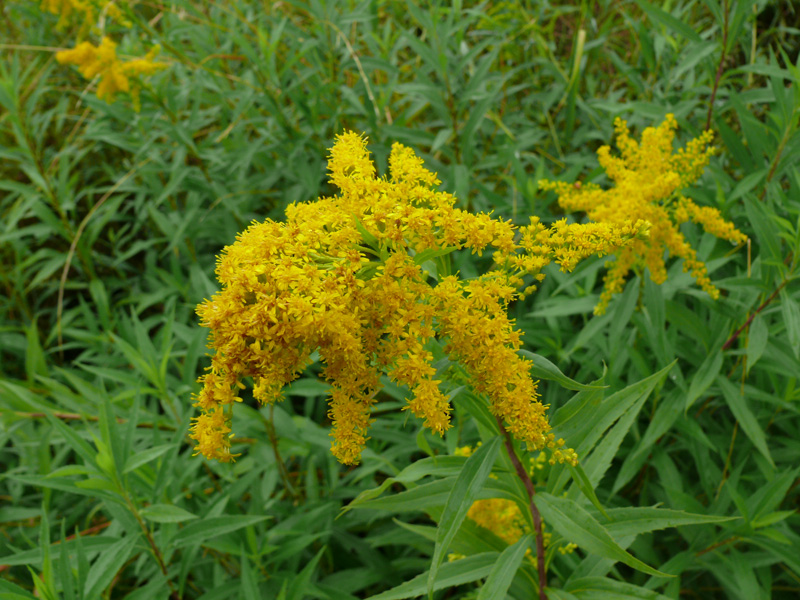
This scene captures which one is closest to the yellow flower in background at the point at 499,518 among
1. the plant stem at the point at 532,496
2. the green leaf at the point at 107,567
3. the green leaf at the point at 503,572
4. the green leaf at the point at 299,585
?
the plant stem at the point at 532,496

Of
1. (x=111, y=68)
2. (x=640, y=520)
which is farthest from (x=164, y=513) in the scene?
(x=111, y=68)

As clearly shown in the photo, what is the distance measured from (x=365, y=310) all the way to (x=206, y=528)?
1.26m

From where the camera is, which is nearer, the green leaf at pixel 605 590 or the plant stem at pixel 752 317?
the green leaf at pixel 605 590

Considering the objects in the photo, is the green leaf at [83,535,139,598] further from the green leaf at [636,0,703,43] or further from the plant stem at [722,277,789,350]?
the green leaf at [636,0,703,43]

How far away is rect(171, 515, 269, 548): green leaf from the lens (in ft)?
6.66

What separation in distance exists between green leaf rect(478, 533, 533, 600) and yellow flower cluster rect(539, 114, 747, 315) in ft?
3.06

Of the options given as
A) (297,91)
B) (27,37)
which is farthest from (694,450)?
(27,37)

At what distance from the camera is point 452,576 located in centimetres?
166

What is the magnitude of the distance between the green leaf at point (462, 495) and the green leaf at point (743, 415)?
123 cm

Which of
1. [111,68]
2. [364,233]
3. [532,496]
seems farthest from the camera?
[111,68]

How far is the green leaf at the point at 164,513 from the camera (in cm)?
192

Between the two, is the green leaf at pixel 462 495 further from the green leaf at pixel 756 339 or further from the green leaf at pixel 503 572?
the green leaf at pixel 756 339

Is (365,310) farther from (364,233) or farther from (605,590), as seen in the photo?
(605,590)

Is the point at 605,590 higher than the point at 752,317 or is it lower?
lower
